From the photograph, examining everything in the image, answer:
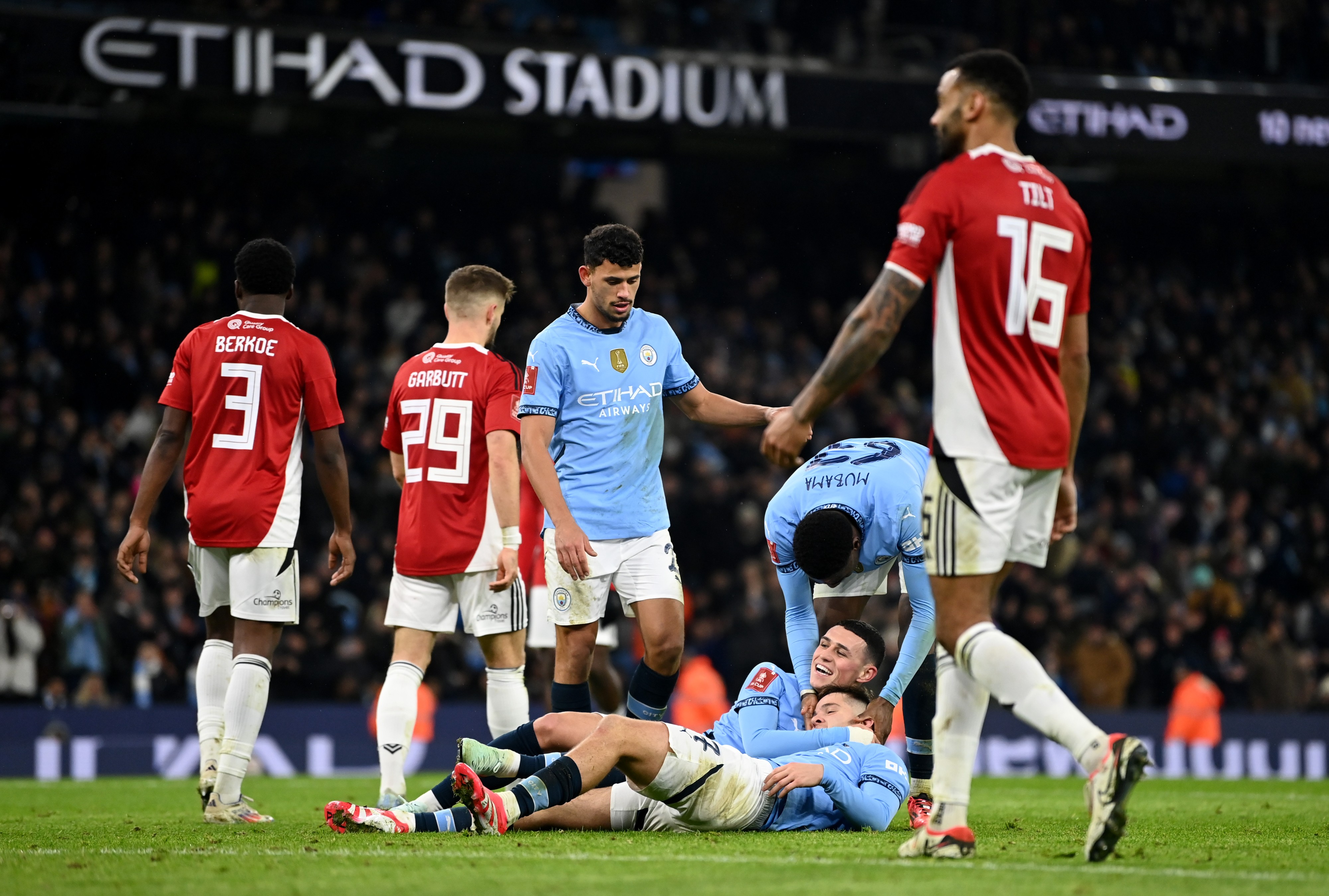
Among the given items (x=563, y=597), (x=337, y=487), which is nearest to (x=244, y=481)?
(x=337, y=487)

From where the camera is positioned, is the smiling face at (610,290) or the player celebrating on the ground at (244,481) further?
the smiling face at (610,290)

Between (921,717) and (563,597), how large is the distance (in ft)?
5.57

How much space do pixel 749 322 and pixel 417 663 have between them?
14.9 meters

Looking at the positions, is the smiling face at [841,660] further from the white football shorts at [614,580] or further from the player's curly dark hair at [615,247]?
the player's curly dark hair at [615,247]

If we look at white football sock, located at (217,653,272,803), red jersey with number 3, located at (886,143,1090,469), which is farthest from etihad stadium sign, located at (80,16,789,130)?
red jersey with number 3, located at (886,143,1090,469)

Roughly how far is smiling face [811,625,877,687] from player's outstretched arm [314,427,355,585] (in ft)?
6.92

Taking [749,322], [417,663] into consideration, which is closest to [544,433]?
[417,663]

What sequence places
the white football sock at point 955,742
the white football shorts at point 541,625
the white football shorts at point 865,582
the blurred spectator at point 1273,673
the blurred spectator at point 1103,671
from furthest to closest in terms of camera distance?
the blurred spectator at point 1273,673, the blurred spectator at point 1103,671, the white football shorts at point 541,625, the white football shorts at point 865,582, the white football sock at point 955,742

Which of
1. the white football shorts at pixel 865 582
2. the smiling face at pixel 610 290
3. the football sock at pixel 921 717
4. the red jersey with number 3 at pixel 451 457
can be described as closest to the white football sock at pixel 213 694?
the red jersey with number 3 at pixel 451 457

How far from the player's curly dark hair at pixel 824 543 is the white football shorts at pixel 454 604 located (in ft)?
4.29

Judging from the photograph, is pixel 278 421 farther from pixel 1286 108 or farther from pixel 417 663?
pixel 1286 108

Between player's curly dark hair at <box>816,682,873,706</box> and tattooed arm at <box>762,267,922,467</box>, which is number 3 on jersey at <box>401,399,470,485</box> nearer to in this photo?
player's curly dark hair at <box>816,682,873,706</box>

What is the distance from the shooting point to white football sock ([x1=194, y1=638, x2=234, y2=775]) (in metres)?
6.81

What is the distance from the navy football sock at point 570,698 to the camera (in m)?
6.93
